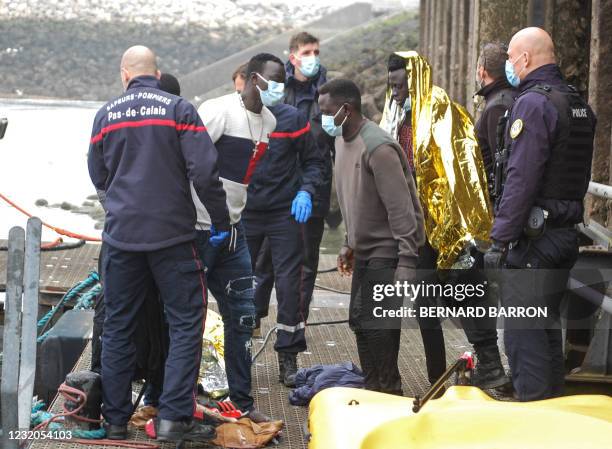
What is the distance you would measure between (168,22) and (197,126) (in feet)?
165

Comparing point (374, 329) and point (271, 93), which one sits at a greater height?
point (271, 93)

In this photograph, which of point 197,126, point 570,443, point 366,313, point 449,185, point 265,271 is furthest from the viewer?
point 265,271

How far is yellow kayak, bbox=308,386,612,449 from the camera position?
12.5ft

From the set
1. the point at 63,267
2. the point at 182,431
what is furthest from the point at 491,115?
the point at 63,267

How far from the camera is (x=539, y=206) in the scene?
19.1ft

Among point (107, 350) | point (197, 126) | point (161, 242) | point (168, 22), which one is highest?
point (168, 22)

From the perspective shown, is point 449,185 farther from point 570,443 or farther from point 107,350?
point 570,443

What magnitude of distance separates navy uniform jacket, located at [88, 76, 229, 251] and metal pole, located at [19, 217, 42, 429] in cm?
67

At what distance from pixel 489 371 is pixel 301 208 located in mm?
1450

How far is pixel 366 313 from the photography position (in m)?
6.40

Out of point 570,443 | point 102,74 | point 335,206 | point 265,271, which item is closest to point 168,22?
point 102,74

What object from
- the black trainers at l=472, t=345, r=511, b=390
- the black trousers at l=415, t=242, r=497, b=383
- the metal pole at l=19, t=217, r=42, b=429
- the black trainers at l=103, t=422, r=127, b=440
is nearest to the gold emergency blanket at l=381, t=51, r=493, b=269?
the black trousers at l=415, t=242, r=497, b=383

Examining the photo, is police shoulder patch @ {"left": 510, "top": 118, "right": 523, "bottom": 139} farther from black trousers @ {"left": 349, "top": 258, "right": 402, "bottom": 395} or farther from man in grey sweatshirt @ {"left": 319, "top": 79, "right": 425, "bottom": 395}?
black trousers @ {"left": 349, "top": 258, "right": 402, "bottom": 395}

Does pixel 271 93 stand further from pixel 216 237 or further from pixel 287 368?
pixel 287 368
